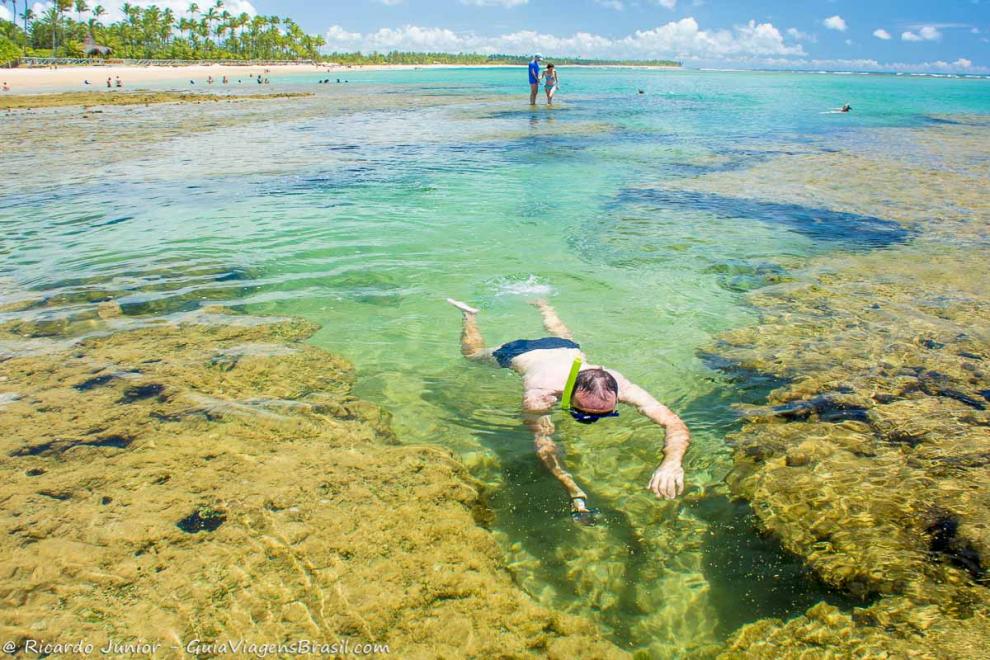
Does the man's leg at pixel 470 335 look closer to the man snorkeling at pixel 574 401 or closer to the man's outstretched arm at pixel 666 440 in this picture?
the man snorkeling at pixel 574 401

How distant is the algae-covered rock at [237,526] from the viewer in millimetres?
2701

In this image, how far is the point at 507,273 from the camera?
26.6 ft

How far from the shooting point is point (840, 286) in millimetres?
7281

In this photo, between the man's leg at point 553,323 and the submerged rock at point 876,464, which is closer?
the submerged rock at point 876,464

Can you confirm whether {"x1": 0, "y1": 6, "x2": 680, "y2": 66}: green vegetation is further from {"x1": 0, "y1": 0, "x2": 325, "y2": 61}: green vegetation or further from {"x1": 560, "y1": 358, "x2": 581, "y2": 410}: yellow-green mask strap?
{"x1": 560, "y1": 358, "x2": 581, "y2": 410}: yellow-green mask strap

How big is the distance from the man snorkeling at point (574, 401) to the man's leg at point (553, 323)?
22.5 inches

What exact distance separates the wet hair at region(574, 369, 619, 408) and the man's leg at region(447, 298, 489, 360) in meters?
1.56

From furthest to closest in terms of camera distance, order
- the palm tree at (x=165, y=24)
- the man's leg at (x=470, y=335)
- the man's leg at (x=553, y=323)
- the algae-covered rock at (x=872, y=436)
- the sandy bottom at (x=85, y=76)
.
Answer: the palm tree at (x=165, y=24), the sandy bottom at (x=85, y=76), the man's leg at (x=553, y=323), the man's leg at (x=470, y=335), the algae-covered rock at (x=872, y=436)

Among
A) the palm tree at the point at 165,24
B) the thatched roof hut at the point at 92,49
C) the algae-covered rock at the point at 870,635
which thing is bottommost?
the algae-covered rock at the point at 870,635

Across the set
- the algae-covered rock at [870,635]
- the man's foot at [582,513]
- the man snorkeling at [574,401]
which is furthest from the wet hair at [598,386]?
the algae-covered rock at [870,635]

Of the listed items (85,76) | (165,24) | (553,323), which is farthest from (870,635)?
(165,24)

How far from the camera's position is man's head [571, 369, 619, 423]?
4.17 metres

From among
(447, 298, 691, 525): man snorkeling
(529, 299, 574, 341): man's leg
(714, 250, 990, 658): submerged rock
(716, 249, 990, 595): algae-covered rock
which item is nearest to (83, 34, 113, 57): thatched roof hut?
(529, 299, 574, 341): man's leg

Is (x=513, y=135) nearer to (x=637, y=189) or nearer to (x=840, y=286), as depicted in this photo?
(x=637, y=189)
